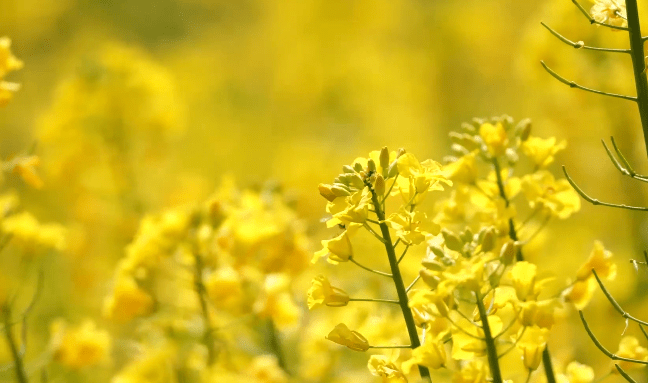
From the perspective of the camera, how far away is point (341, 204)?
836 millimetres

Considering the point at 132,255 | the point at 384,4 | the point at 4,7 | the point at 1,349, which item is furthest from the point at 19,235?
the point at 4,7

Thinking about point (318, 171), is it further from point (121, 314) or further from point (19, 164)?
point (19, 164)

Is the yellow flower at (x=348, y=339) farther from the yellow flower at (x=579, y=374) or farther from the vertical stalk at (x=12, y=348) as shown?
the vertical stalk at (x=12, y=348)

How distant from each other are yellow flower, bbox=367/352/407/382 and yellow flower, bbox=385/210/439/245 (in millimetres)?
167

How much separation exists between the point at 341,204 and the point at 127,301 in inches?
32.9

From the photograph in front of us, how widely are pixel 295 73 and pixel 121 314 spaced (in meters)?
3.51

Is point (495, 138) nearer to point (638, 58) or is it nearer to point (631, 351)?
point (638, 58)

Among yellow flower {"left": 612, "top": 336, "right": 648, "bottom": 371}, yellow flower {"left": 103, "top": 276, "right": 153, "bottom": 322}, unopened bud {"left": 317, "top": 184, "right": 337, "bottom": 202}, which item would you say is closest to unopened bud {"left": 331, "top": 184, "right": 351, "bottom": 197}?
unopened bud {"left": 317, "top": 184, "right": 337, "bottom": 202}

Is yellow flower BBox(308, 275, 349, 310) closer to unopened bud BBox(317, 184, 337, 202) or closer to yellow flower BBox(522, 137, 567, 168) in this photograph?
unopened bud BBox(317, 184, 337, 202)

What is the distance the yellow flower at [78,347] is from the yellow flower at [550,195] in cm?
111

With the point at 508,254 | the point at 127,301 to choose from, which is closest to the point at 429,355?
the point at 508,254

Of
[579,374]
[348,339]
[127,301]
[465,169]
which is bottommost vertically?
[579,374]

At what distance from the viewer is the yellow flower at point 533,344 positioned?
0.75 meters

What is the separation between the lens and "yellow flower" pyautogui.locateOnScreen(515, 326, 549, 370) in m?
0.75
